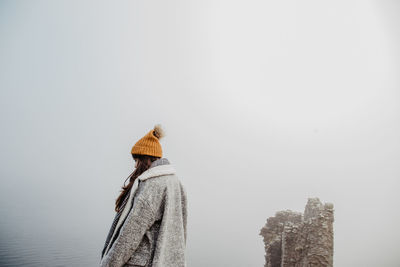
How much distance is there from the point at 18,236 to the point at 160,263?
334ft

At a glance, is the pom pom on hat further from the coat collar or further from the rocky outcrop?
the rocky outcrop

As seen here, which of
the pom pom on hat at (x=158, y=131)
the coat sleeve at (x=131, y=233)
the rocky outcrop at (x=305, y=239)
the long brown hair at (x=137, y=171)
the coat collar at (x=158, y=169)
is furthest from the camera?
the rocky outcrop at (x=305, y=239)

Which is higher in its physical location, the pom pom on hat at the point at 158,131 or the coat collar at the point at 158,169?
the pom pom on hat at the point at 158,131

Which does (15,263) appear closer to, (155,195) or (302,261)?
(302,261)

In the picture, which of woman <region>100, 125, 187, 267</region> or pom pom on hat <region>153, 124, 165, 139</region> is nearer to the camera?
woman <region>100, 125, 187, 267</region>

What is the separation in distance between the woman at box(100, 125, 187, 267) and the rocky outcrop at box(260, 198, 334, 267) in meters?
13.3

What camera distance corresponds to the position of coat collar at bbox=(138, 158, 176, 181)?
2.67 meters

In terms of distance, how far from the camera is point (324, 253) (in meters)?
12.9

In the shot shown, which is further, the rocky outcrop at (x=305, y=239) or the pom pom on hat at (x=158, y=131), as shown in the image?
the rocky outcrop at (x=305, y=239)

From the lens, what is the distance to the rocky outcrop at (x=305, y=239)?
1308cm

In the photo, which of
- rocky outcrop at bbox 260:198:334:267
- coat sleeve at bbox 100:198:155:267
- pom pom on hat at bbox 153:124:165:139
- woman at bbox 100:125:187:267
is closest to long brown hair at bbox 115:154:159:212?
woman at bbox 100:125:187:267

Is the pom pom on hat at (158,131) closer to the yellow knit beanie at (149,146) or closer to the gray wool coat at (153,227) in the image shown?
the yellow knit beanie at (149,146)

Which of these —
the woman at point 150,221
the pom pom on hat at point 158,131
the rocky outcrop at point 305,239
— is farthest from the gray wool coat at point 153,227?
the rocky outcrop at point 305,239

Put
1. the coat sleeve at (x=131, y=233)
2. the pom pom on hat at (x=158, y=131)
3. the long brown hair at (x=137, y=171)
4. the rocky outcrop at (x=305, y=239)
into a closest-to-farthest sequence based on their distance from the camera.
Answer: the coat sleeve at (x=131, y=233)
the long brown hair at (x=137, y=171)
the pom pom on hat at (x=158, y=131)
the rocky outcrop at (x=305, y=239)
